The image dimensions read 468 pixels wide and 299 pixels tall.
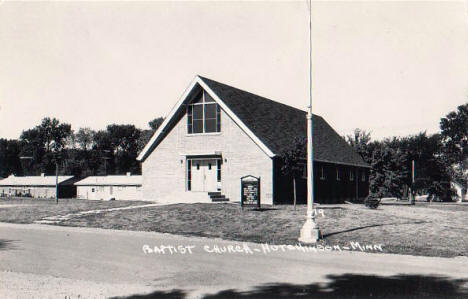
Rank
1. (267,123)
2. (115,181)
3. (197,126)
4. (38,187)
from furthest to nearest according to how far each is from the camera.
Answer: (38,187), (115,181), (267,123), (197,126)

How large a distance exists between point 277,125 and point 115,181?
41.5m

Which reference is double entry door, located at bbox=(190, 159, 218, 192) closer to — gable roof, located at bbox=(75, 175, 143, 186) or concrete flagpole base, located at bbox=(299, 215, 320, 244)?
concrete flagpole base, located at bbox=(299, 215, 320, 244)

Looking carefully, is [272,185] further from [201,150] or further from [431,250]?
[431,250]

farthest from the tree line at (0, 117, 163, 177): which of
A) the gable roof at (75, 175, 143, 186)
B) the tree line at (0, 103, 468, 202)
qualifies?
the gable roof at (75, 175, 143, 186)

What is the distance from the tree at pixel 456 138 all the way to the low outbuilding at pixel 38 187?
64.3m

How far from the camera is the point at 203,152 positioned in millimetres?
28375

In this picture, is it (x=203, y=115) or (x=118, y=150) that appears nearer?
(x=203, y=115)

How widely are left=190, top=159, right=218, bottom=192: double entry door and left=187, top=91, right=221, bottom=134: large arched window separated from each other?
196 centimetres

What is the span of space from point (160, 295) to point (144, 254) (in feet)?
14.8

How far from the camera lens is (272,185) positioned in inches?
1017

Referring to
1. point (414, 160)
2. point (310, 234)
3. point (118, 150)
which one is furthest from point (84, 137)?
point (310, 234)

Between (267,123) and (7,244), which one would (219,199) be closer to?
(267,123)

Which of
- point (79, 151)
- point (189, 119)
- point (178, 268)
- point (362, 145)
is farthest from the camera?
point (79, 151)

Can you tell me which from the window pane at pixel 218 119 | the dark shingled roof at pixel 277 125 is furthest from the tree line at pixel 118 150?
the window pane at pixel 218 119
